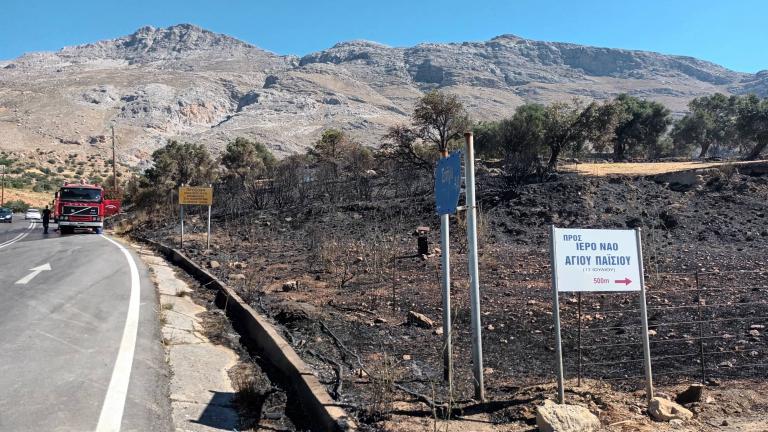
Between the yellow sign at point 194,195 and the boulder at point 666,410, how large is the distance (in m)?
16.6

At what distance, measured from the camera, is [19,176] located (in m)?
69.3

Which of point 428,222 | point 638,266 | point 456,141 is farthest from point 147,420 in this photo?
point 456,141

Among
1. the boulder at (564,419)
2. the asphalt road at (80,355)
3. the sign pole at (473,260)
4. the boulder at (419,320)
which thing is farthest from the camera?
the boulder at (419,320)

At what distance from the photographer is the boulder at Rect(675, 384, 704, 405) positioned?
521 cm

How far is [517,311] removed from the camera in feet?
28.6

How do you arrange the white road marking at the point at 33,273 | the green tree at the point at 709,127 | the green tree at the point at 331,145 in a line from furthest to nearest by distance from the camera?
the green tree at the point at 709,127 < the green tree at the point at 331,145 < the white road marking at the point at 33,273

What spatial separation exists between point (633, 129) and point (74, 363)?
50.6m

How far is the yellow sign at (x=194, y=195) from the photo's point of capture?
63.6ft

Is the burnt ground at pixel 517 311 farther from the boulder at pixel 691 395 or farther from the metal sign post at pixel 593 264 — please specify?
the metal sign post at pixel 593 264

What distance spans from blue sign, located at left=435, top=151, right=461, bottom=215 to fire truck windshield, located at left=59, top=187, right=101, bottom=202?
2749cm

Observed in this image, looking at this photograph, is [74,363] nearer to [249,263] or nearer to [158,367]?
[158,367]

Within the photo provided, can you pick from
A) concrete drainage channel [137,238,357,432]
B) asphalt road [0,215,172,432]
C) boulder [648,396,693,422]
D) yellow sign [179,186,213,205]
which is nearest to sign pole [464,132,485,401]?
concrete drainage channel [137,238,357,432]

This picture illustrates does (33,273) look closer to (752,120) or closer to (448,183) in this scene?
(448,183)

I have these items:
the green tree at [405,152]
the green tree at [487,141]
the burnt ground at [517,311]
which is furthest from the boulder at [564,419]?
the green tree at [487,141]
